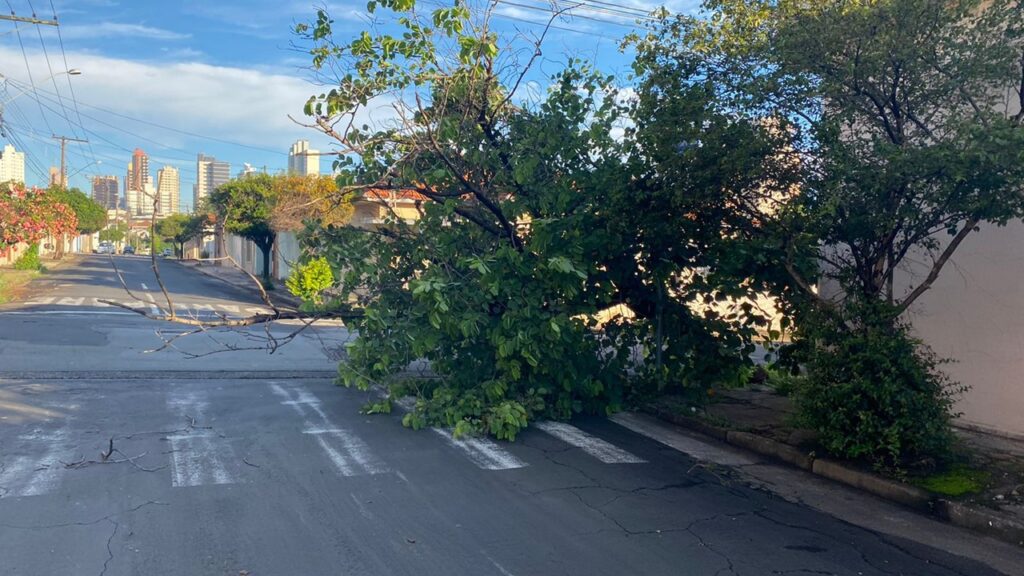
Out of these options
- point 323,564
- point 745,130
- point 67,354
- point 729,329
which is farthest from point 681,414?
point 67,354

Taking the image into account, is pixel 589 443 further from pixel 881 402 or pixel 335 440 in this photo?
pixel 881 402

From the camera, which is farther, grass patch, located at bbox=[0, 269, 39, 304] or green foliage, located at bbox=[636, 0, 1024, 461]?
grass patch, located at bbox=[0, 269, 39, 304]

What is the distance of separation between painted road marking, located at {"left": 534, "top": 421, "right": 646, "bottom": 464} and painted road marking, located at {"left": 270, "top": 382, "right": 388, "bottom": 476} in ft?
7.74

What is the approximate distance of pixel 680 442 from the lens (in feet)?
33.5

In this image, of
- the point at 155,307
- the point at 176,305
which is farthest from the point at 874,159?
the point at 155,307

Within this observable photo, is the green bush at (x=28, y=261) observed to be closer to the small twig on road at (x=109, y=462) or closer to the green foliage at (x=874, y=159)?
the small twig on road at (x=109, y=462)

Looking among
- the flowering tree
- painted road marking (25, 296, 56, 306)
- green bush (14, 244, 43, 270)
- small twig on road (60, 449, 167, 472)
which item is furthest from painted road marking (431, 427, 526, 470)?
green bush (14, 244, 43, 270)

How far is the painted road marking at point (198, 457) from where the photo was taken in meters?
7.67

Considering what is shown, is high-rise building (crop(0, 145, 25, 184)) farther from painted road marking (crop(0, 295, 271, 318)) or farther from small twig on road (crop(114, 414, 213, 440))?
small twig on road (crop(114, 414, 213, 440))

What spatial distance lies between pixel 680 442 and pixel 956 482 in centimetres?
311

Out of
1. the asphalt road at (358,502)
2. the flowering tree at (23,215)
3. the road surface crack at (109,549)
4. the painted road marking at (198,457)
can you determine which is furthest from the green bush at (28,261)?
the road surface crack at (109,549)

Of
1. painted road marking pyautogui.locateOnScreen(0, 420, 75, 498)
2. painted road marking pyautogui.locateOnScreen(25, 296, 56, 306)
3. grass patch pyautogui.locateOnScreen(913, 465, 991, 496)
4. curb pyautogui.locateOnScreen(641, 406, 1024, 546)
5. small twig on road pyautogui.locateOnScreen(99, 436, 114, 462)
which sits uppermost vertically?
grass patch pyautogui.locateOnScreen(913, 465, 991, 496)

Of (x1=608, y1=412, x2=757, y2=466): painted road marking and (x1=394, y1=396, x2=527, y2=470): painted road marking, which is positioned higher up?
(x1=608, y1=412, x2=757, y2=466): painted road marking

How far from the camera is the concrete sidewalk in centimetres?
723
